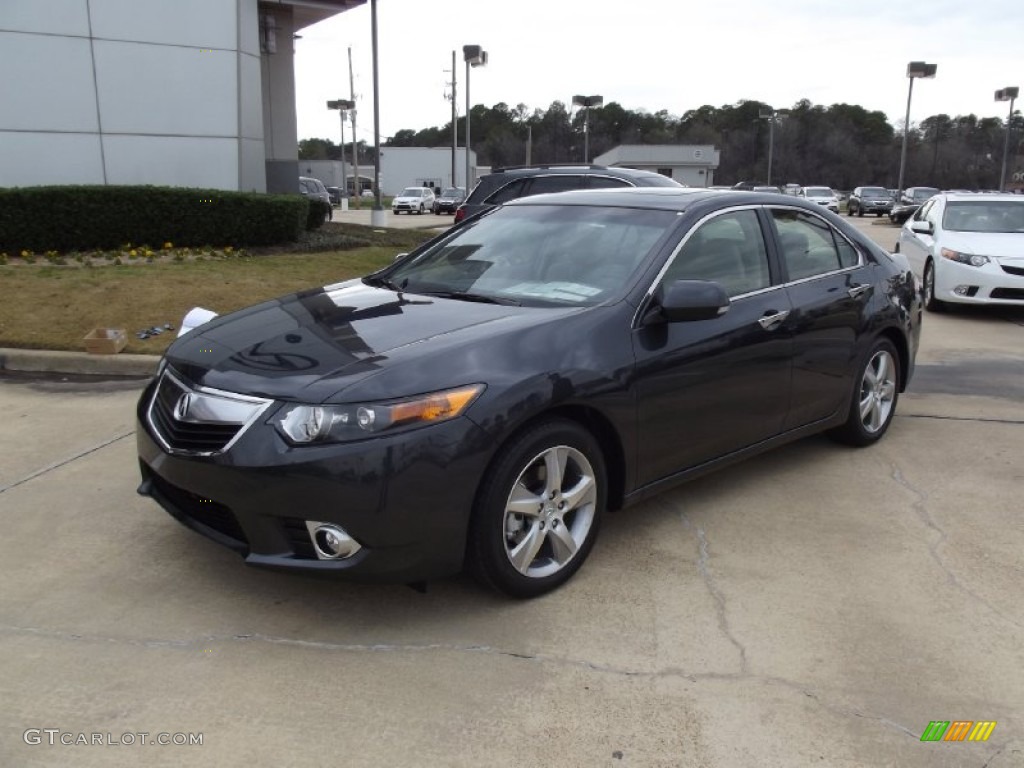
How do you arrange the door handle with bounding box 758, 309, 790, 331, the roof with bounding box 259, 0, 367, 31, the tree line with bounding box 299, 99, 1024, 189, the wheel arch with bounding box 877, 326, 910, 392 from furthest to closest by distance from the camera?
the tree line with bounding box 299, 99, 1024, 189, the roof with bounding box 259, 0, 367, 31, the wheel arch with bounding box 877, 326, 910, 392, the door handle with bounding box 758, 309, 790, 331

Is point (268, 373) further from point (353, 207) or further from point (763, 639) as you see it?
point (353, 207)

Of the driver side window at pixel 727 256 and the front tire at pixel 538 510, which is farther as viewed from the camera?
the driver side window at pixel 727 256

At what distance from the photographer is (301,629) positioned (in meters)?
3.28

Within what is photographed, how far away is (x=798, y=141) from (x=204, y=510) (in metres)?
109

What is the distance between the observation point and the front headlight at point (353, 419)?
3020mm

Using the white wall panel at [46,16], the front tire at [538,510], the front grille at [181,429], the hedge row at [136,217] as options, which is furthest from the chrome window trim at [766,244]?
the white wall panel at [46,16]

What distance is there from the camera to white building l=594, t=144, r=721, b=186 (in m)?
70.1

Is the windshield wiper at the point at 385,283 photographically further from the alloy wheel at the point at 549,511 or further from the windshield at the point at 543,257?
the alloy wheel at the point at 549,511

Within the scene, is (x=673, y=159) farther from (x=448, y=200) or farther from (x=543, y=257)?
(x=543, y=257)

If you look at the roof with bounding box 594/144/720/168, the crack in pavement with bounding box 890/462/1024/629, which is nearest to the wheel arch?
the crack in pavement with bounding box 890/462/1024/629

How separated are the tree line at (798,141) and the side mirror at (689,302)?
3452 inches

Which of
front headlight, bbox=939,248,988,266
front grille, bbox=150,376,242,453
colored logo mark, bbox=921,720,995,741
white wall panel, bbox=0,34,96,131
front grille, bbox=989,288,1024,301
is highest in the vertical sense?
white wall panel, bbox=0,34,96,131

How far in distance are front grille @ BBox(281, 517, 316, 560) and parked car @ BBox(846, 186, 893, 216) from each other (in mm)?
46778

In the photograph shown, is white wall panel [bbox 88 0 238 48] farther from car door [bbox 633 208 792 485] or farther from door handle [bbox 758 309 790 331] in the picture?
door handle [bbox 758 309 790 331]
